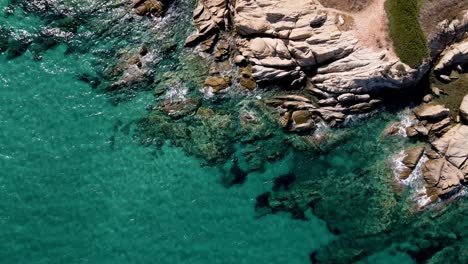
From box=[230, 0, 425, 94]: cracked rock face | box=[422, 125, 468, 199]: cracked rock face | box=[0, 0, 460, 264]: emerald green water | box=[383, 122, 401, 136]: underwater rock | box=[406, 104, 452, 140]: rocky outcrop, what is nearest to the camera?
box=[0, 0, 460, 264]: emerald green water

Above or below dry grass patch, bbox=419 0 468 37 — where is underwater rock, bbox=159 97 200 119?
below

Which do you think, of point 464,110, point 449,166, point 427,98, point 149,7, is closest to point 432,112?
point 427,98

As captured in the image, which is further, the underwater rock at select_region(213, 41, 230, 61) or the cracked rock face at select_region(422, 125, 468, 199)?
the underwater rock at select_region(213, 41, 230, 61)

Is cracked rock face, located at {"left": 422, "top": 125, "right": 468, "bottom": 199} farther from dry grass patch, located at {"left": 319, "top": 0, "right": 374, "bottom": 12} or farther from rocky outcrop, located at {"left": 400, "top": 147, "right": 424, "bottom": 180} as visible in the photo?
dry grass patch, located at {"left": 319, "top": 0, "right": 374, "bottom": 12}

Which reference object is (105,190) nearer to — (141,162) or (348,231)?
(141,162)

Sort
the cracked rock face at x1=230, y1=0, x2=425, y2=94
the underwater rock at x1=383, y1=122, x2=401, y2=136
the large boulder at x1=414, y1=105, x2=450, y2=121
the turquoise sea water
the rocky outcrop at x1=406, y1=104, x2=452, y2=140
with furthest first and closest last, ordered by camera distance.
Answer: the underwater rock at x1=383, y1=122, x2=401, y2=136, the rocky outcrop at x1=406, y1=104, x2=452, y2=140, the large boulder at x1=414, y1=105, x2=450, y2=121, the cracked rock face at x1=230, y1=0, x2=425, y2=94, the turquoise sea water

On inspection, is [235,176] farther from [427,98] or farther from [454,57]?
[454,57]

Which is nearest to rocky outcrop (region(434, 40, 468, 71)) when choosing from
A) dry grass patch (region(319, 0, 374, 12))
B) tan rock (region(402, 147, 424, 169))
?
tan rock (region(402, 147, 424, 169))

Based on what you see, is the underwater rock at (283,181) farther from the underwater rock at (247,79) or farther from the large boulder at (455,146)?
the large boulder at (455,146)

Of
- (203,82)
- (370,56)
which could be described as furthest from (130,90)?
(370,56)
